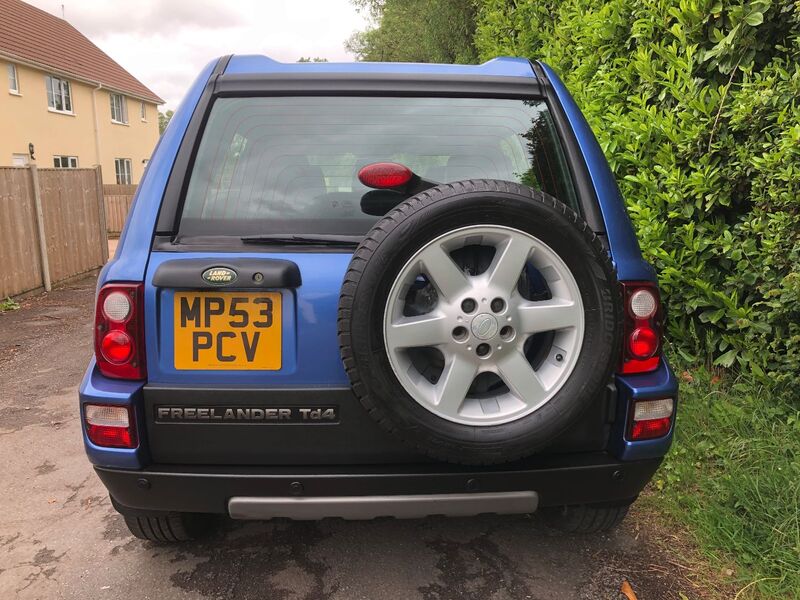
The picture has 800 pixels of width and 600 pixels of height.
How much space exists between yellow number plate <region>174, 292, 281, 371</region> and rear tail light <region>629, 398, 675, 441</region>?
4.08 feet

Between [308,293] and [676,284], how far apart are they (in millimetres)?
2595

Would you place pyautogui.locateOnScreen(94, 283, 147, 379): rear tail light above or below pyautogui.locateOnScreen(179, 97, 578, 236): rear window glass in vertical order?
below

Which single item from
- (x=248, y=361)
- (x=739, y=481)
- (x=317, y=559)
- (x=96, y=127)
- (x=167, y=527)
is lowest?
(x=317, y=559)

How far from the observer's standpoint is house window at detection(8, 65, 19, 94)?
65.6 ft

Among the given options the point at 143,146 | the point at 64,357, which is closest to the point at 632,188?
the point at 64,357

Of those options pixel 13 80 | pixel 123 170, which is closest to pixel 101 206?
pixel 13 80

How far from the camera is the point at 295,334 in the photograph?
1994 mm

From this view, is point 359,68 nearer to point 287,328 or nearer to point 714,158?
point 287,328

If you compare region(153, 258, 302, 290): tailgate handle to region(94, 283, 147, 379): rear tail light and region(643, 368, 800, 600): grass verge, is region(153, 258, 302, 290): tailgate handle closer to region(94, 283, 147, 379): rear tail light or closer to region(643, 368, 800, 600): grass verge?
region(94, 283, 147, 379): rear tail light

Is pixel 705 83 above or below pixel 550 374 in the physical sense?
above

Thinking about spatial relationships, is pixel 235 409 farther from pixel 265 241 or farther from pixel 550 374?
pixel 550 374

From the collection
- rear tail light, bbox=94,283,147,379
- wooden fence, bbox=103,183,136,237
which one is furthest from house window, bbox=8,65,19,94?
rear tail light, bbox=94,283,147,379

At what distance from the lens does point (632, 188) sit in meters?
4.03

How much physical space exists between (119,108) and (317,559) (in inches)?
1186
